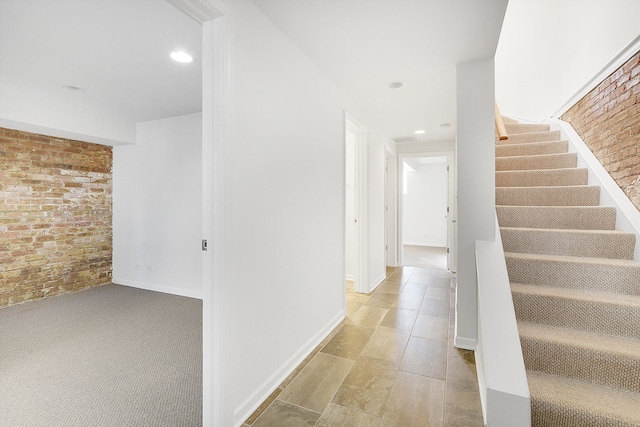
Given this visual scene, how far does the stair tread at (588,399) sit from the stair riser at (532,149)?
8.14 feet

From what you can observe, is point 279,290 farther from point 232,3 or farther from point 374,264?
point 374,264

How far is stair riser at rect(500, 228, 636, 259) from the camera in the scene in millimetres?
2068

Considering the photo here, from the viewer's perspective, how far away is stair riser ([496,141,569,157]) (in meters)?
3.12

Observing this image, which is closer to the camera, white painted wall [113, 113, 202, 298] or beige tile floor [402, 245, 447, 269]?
white painted wall [113, 113, 202, 298]

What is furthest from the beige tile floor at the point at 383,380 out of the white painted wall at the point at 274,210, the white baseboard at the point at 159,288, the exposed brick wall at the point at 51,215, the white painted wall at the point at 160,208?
the exposed brick wall at the point at 51,215

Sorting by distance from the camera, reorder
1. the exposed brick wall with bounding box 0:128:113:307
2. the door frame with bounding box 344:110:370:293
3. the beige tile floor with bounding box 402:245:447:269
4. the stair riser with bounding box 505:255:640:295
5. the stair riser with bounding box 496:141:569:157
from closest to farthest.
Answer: the stair riser with bounding box 505:255:640:295
the stair riser with bounding box 496:141:569:157
the exposed brick wall with bounding box 0:128:113:307
the door frame with bounding box 344:110:370:293
the beige tile floor with bounding box 402:245:447:269

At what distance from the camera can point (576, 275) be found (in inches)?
77.9

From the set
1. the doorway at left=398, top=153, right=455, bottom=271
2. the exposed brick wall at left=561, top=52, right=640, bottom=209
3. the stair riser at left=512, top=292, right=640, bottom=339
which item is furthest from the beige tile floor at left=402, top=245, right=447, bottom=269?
the stair riser at left=512, top=292, right=640, bottom=339

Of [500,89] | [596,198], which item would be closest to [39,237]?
[596,198]

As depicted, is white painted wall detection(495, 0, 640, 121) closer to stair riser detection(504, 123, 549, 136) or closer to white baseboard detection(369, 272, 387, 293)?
stair riser detection(504, 123, 549, 136)

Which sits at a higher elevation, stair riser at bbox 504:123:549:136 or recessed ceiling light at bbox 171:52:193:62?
recessed ceiling light at bbox 171:52:193:62

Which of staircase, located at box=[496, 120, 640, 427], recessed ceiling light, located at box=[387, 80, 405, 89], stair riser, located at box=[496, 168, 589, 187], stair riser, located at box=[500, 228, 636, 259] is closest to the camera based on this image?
staircase, located at box=[496, 120, 640, 427]

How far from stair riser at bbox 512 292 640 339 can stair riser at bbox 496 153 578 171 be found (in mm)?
1751

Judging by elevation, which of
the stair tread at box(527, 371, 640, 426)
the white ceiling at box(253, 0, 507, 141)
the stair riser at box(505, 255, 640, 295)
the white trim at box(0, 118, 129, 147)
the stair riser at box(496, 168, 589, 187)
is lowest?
the stair tread at box(527, 371, 640, 426)
